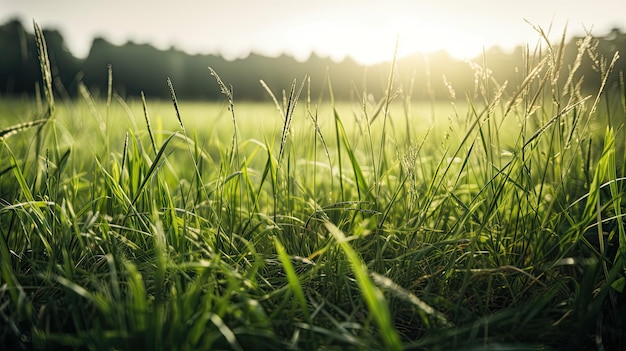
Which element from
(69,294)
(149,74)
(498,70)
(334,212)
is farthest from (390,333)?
(149,74)

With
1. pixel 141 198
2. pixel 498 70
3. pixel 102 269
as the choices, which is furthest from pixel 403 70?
pixel 102 269

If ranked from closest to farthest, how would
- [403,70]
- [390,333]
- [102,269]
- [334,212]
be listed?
[390,333] < [102,269] < [334,212] < [403,70]

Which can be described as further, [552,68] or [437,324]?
[552,68]

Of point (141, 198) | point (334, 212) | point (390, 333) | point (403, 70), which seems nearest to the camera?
point (390, 333)

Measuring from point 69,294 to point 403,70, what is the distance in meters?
1.20

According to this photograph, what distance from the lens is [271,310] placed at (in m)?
0.86

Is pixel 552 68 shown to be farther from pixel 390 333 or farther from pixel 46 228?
pixel 46 228

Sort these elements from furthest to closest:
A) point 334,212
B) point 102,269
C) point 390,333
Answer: point 334,212 < point 102,269 < point 390,333

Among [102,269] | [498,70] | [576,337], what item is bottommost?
[576,337]

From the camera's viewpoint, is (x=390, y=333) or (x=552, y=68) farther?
(x=552, y=68)

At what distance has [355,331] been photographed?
2.73ft

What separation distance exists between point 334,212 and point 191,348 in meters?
0.68

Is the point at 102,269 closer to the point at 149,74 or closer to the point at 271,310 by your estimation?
the point at 271,310

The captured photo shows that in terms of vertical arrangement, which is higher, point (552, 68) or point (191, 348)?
point (552, 68)
